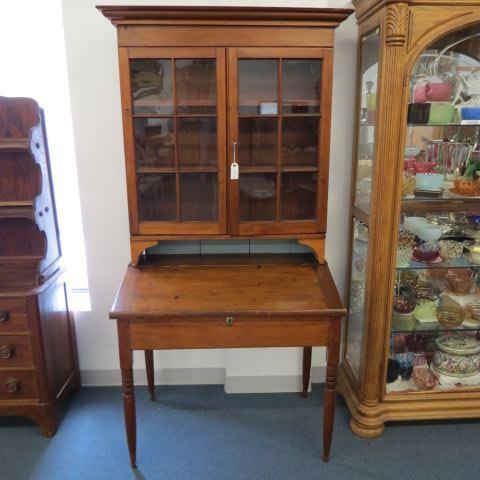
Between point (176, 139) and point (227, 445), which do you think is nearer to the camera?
point (176, 139)

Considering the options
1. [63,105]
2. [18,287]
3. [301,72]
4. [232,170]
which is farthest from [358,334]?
[63,105]

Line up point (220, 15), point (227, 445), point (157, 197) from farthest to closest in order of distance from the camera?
point (227, 445)
point (157, 197)
point (220, 15)

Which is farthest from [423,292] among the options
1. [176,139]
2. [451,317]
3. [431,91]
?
[176,139]

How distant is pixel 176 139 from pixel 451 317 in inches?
60.8

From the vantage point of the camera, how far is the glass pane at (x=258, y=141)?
1945 millimetres

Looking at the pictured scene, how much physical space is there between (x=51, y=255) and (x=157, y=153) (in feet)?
2.42

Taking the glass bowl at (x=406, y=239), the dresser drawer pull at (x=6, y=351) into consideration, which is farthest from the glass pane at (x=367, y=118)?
the dresser drawer pull at (x=6, y=351)

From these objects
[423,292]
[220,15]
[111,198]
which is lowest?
[423,292]

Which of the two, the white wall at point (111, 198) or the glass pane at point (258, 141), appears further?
the white wall at point (111, 198)

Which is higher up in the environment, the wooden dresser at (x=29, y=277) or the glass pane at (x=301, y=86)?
the glass pane at (x=301, y=86)

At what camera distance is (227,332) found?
5.95 feet

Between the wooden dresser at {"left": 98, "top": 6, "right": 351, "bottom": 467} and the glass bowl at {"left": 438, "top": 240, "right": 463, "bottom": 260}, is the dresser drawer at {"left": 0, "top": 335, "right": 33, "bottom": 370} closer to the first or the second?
the wooden dresser at {"left": 98, "top": 6, "right": 351, "bottom": 467}

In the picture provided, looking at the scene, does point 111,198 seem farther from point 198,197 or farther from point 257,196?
point 257,196

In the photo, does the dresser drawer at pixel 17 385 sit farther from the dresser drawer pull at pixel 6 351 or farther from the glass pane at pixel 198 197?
the glass pane at pixel 198 197
